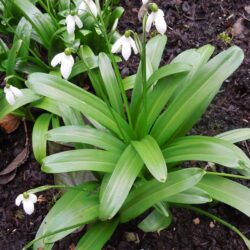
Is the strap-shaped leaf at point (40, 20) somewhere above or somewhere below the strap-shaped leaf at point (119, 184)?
above

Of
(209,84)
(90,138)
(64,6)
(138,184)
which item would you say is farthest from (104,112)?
(64,6)

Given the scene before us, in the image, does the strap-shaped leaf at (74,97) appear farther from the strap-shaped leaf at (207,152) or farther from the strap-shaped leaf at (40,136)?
the strap-shaped leaf at (40,136)

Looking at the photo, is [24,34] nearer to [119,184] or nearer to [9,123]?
[9,123]

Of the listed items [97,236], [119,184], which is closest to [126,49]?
[119,184]

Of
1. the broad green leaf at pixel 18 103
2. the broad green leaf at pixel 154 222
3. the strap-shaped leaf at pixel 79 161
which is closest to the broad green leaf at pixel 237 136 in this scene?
the broad green leaf at pixel 154 222

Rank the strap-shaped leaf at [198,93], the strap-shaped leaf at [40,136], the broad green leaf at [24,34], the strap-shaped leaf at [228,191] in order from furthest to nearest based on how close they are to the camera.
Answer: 1. the broad green leaf at [24,34]
2. the strap-shaped leaf at [40,136]
3. the strap-shaped leaf at [198,93]
4. the strap-shaped leaf at [228,191]

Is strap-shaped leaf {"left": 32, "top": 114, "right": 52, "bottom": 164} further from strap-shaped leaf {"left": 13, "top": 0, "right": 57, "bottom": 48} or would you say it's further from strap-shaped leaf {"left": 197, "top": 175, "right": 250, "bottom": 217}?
strap-shaped leaf {"left": 197, "top": 175, "right": 250, "bottom": 217}

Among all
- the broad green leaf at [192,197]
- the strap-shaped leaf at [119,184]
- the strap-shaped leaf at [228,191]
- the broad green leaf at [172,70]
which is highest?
the broad green leaf at [172,70]
